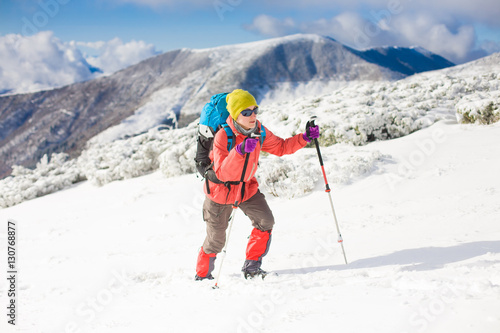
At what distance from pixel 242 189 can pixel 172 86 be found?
434ft

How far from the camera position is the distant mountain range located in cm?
10750

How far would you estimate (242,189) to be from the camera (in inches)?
140

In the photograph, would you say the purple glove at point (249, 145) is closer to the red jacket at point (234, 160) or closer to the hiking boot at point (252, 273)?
the red jacket at point (234, 160)

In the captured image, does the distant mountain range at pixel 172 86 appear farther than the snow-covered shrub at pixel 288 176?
Yes

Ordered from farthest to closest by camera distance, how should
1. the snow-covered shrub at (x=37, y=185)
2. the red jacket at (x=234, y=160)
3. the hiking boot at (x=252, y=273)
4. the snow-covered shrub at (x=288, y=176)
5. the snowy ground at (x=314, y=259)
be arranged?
the snow-covered shrub at (x=37, y=185), the snow-covered shrub at (x=288, y=176), the hiking boot at (x=252, y=273), the red jacket at (x=234, y=160), the snowy ground at (x=314, y=259)

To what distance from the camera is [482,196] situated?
15.9ft

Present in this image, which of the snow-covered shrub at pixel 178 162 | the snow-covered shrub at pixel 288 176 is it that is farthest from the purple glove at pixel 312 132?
the snow-covered shrub at pixel 178 162

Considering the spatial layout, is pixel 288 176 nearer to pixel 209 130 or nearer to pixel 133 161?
pixel 209 130

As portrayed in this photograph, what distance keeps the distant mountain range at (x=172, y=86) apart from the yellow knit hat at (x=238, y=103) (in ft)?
279

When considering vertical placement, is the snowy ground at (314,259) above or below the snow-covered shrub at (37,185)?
below

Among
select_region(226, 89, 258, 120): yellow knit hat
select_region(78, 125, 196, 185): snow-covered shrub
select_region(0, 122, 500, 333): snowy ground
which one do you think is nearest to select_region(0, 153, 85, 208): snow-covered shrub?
select_region(78, 125, 196, 185): snow-covered shrub

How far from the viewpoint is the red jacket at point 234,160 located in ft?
10.3

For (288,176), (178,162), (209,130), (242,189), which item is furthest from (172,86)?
(242,189)

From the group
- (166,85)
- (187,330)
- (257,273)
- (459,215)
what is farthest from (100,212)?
(166,85)
